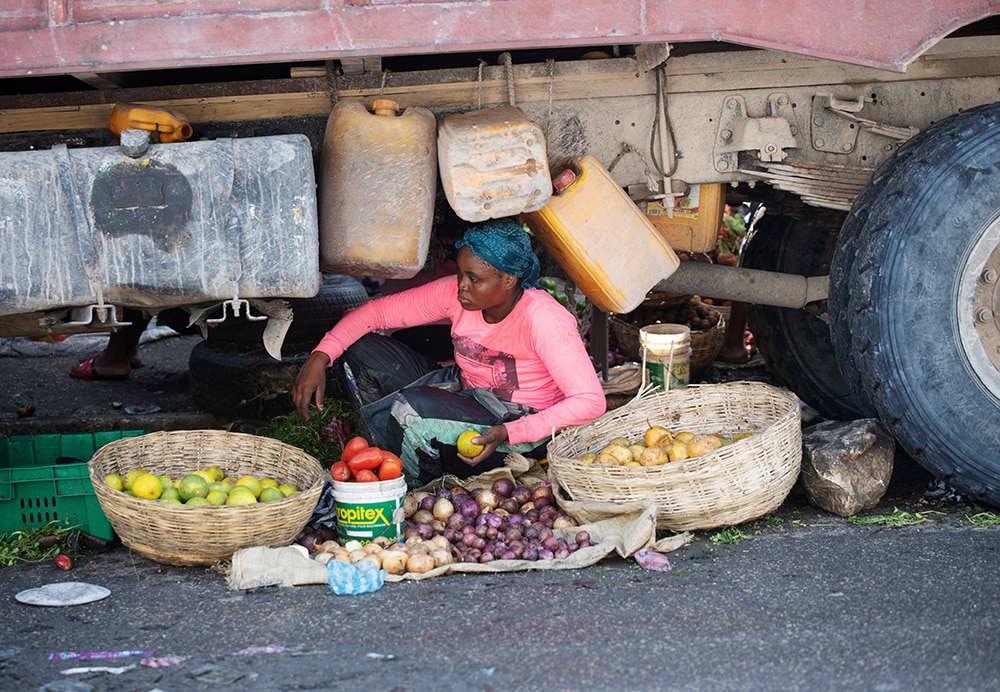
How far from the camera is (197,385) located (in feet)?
20.2

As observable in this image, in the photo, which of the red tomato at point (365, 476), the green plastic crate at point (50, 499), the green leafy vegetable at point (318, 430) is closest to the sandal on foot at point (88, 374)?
the green leafy vegetable at point (318, 430)

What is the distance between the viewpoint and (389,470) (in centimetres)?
402

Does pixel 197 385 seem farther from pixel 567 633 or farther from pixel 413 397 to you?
pixel 567 633

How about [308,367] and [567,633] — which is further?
[308,367]

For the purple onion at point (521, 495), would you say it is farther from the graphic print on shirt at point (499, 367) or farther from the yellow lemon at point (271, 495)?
the yellow lemon at point (271, 495)

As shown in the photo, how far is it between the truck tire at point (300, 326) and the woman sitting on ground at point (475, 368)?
1411 mm

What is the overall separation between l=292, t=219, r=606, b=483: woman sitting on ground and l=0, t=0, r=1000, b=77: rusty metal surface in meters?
0.90

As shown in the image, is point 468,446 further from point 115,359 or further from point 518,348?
point 115,359

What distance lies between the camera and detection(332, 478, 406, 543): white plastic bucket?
399cm

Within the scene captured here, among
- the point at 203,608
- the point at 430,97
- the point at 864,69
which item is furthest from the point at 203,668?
the point at 864,69

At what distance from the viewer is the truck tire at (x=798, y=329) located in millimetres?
5523

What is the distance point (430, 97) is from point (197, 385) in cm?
251

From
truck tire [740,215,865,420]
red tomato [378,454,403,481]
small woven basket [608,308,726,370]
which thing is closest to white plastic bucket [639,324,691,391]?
truck tire [740,215,865,420]

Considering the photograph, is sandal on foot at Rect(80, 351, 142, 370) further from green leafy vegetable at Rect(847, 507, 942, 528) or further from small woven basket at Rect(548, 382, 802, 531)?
green leafy vegetable at Rect(847, 507, 942, 528)
